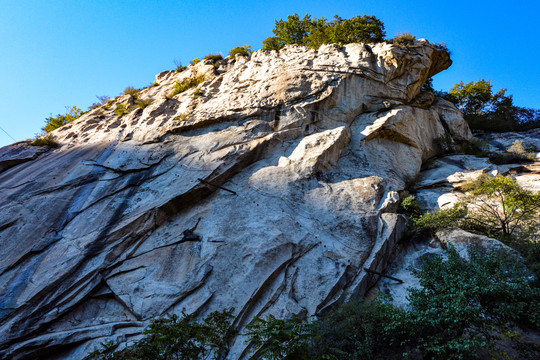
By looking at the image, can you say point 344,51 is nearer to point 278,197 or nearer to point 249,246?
point 278,197

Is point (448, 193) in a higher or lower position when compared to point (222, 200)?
higher

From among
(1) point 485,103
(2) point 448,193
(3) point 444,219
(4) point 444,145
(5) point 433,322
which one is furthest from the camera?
(1) point 485,103

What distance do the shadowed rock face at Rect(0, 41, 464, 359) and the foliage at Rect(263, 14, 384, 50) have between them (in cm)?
166

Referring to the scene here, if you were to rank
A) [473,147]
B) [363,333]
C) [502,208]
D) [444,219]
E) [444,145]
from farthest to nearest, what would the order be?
[473,147] < [444,145] < [502,208] < [444,219] < [363,333]

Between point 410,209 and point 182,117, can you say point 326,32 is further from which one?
point 410,209

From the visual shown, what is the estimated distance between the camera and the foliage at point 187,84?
748 inches

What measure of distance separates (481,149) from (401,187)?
9.57 m

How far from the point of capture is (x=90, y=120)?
18594 mm

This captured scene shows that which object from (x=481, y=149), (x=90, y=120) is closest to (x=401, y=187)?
(x=481, y=149)

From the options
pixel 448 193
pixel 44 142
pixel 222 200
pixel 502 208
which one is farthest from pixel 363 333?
pixel 44 142

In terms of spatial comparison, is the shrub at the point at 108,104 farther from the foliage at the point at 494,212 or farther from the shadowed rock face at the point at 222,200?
the foliage at the point at 494,212

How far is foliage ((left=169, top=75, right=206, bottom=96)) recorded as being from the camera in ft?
62.3

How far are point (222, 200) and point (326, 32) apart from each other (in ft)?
47.9

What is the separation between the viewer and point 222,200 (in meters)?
12.5
